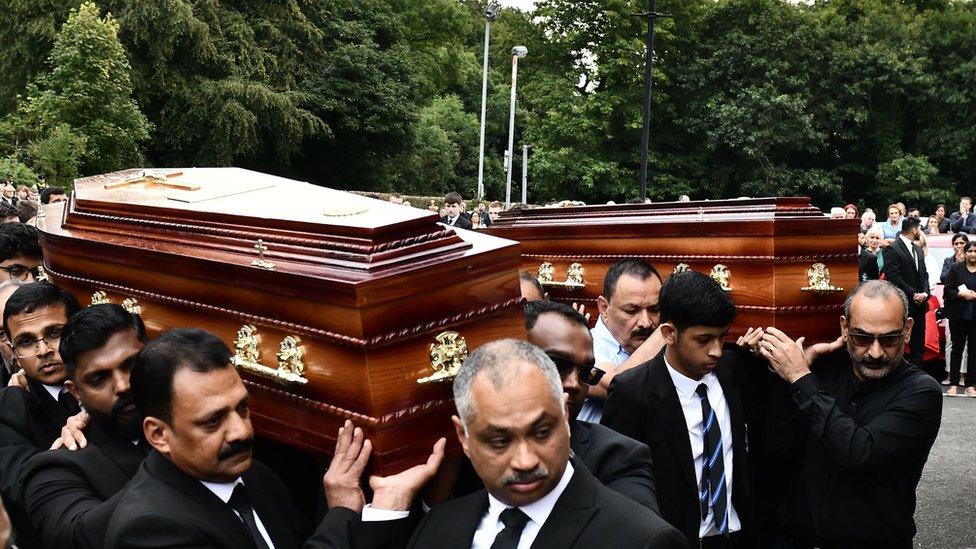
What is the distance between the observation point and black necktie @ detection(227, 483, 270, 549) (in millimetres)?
2299

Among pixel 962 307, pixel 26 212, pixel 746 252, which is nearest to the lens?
pixel 746 252

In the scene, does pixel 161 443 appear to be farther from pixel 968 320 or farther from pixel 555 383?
pixel 968 320

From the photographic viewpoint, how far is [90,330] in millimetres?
2650

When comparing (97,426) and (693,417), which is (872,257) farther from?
(97,426)

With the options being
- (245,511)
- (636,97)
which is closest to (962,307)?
(245,511)

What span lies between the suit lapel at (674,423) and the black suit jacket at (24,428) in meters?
2.32

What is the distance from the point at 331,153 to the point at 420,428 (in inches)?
1287

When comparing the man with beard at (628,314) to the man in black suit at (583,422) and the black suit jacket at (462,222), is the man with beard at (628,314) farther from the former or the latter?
the black suit jacket at (462,222)

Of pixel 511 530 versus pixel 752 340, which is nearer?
pixel 511 530

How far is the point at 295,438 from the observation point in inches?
101

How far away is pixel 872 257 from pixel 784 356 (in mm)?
8375

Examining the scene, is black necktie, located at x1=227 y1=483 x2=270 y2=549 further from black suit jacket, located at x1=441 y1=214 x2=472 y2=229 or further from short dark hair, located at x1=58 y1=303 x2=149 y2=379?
black suit jacket, located at x1=441 y1=214 x2=472 y2=229

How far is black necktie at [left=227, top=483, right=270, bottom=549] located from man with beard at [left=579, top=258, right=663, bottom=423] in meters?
1.65

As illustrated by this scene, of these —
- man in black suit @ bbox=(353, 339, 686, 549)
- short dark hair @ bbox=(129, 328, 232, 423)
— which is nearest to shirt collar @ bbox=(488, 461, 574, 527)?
man in black suit @ bbox=(353, 339, 686, 549)
